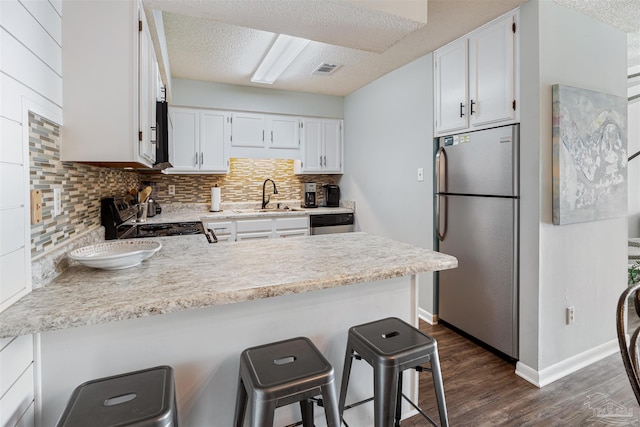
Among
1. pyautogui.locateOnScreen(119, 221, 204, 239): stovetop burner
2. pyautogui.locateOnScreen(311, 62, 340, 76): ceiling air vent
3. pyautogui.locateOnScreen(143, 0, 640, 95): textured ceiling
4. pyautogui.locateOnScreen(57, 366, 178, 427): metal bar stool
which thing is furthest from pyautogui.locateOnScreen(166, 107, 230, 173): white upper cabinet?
pyautogui.locateOnScreen(57, 366, 178, 427): metal bar stool

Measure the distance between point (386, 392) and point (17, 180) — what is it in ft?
4.65

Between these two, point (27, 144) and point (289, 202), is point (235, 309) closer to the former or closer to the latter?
point (27, 144)

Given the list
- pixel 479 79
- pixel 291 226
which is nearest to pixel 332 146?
pixel 291 226

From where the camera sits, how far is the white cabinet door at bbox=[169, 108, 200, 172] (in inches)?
149

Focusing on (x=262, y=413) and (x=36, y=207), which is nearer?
(x=262, y=413)

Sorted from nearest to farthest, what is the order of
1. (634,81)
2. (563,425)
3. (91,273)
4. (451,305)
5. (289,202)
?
1. (91,273)
2. (563,425)
3. (451,305)
4. (634,81)
5. (289,202)

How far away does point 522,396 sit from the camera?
6.49 ft

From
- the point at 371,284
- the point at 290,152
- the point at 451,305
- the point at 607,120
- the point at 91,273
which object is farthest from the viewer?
the point at 290,152

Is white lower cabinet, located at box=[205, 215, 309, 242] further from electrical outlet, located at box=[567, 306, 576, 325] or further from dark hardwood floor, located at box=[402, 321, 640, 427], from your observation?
electrical outlet, located at box=[567, 306, 576, 325]

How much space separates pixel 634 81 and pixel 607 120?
1.67 metres

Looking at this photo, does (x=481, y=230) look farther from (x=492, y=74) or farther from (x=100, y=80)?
(x=100, y=80)

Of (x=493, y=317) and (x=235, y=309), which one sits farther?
(x=493, y=317)

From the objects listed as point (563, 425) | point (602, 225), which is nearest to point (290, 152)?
point (602, 225)

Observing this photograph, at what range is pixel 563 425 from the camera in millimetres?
1729
